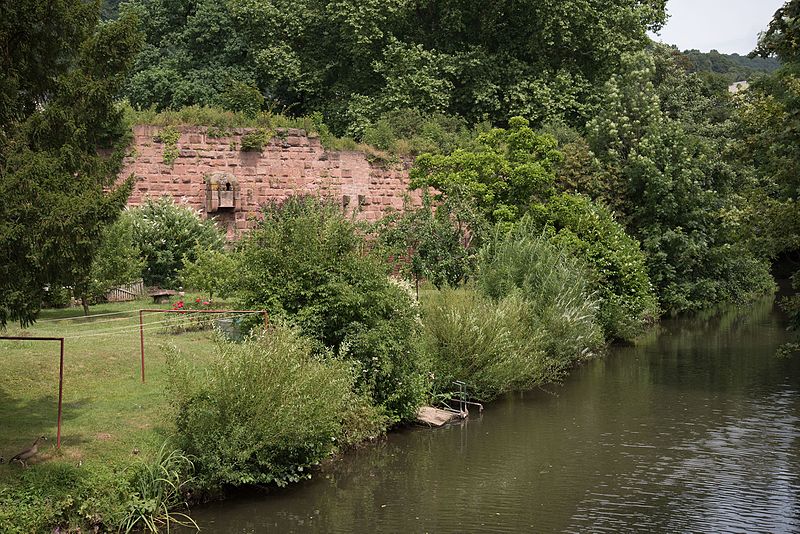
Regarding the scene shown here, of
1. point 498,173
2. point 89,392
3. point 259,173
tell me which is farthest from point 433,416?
point 259,173

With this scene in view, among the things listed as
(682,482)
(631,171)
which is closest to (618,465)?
(682,482)

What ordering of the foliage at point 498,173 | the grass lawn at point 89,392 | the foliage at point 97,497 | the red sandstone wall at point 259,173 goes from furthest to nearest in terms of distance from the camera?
the foliage at point 498,173 < the red sandstone wall at point 259,173 < the grass lawn at point 89,392 < the foliage at point 97,497

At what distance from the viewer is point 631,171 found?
A: 29.2 metres

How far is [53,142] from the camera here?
9930 mm

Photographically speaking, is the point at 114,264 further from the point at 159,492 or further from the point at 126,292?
the point at 159,492

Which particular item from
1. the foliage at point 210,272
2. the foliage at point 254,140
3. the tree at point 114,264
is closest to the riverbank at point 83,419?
the tree at point 114,264

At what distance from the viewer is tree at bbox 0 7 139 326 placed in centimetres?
920

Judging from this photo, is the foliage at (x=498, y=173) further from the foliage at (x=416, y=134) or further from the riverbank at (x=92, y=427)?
the riverbank at (x=92, y=427)

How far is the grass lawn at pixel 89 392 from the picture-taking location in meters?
10.5

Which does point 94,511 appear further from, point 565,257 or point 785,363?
point 785,363

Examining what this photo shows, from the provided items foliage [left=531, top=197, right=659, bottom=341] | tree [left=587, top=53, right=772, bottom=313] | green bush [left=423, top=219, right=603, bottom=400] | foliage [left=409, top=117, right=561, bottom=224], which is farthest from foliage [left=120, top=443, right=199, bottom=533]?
tree [left=587, top=53, right=772, bottom=313]

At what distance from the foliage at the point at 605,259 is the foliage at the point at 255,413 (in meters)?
12.6

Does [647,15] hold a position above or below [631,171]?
above

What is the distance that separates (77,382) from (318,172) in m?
12.8
